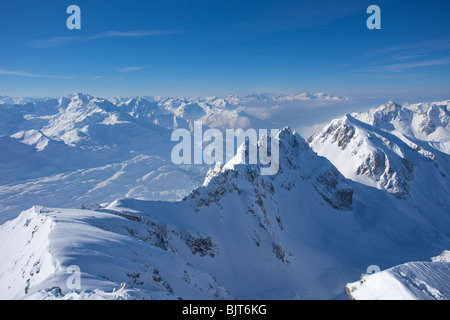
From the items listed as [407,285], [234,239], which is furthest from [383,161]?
[407,285]

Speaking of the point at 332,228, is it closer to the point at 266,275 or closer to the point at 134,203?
the point at 266,275

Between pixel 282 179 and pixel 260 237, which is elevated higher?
pixel 282 179

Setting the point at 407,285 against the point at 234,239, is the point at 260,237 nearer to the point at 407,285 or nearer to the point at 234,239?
the point at 234,239

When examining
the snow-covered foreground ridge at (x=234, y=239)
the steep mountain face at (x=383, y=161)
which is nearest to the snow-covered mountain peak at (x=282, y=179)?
the snow-covered foreground ridge at (x=234, y=239)

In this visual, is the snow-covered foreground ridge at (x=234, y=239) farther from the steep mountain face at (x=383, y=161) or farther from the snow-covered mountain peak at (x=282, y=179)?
the steep mountain face at (x=383, y=161)

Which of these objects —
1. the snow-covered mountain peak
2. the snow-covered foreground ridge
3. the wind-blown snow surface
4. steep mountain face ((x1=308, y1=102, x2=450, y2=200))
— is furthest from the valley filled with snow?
steep mountain face ((x1=308, y1=102, x2=450, y2=200))
